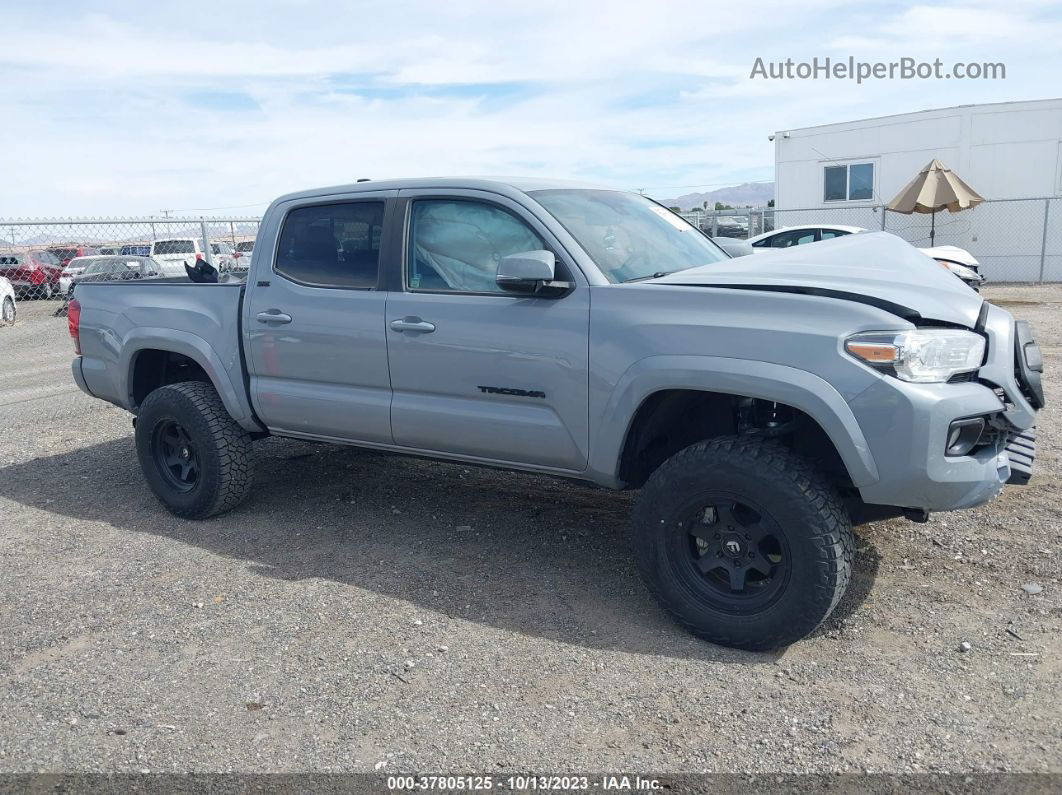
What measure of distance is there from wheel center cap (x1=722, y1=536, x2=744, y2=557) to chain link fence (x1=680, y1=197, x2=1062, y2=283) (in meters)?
19.0

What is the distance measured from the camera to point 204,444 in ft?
17.0

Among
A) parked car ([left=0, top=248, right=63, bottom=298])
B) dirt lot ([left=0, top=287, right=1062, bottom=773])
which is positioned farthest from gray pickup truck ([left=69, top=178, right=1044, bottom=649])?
parked car ([left=0, top=248, right=63, bottom=298])

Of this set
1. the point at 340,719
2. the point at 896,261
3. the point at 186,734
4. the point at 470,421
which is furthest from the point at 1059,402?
the point at 186,734

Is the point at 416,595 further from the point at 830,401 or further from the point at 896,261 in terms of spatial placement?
the point at 896,261

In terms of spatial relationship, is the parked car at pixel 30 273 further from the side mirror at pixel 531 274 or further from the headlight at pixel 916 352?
the headlight at pixel 916 352

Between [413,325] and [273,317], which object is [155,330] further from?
[413,325]

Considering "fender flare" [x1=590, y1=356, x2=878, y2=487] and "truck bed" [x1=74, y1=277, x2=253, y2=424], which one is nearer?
"fender flare" [x1=590, y1=356, x2=878, y2=487]

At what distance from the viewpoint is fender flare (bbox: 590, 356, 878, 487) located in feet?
10.8

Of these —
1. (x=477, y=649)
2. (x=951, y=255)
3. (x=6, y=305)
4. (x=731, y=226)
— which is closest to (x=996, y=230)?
(x=731, y=226)

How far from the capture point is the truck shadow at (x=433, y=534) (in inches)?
158

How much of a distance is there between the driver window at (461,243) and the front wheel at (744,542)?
4.32 feet

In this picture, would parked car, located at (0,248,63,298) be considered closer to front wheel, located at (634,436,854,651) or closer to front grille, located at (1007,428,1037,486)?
front wheel, located at (634,436,854,651)

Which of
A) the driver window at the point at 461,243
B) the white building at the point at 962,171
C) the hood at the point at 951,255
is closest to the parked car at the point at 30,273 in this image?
the white building at the point at 962,171

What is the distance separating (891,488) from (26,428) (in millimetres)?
7665
